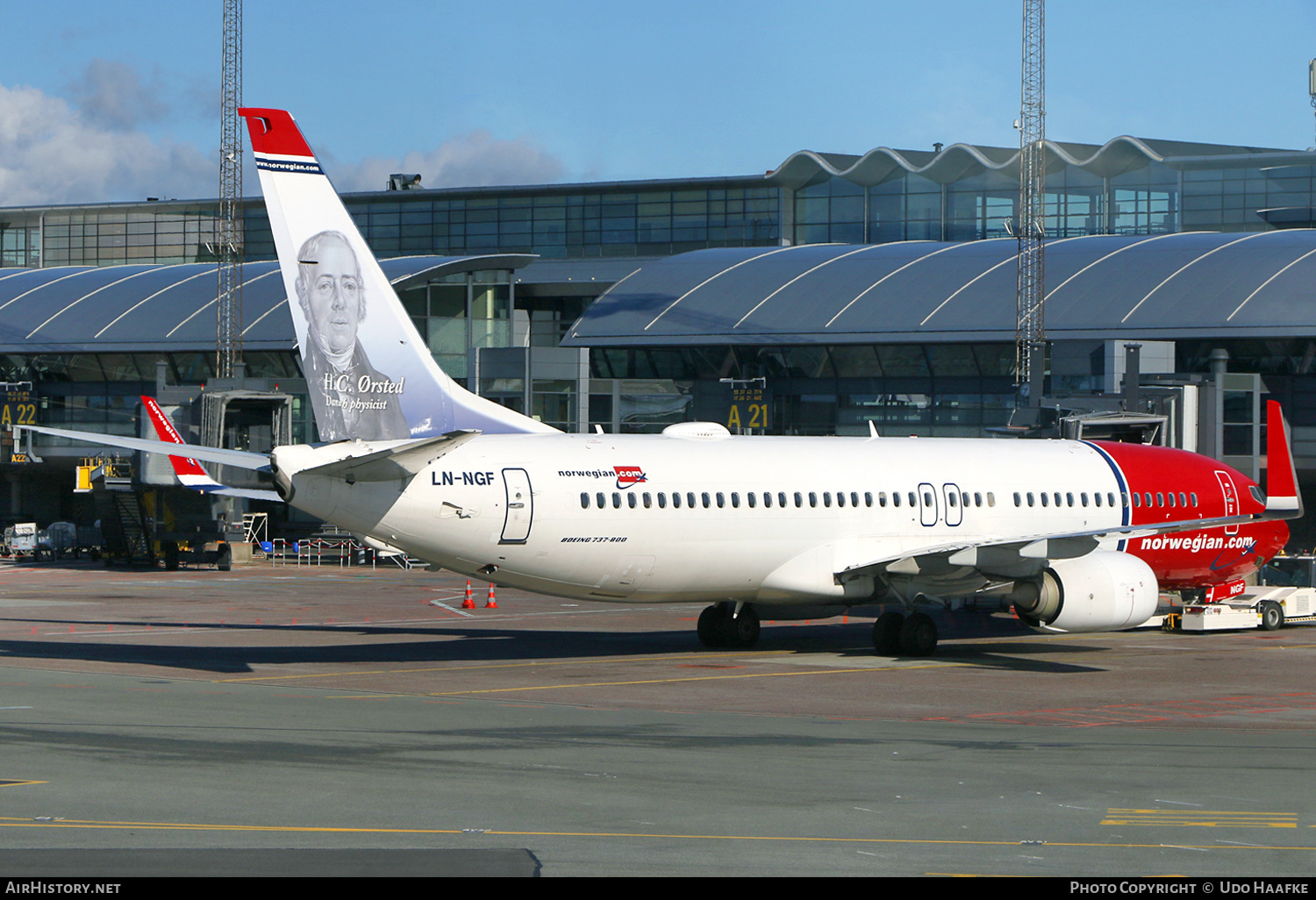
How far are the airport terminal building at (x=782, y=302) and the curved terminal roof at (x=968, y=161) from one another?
18 centimetres

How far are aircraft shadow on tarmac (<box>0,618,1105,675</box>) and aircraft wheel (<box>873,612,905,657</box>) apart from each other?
292mm

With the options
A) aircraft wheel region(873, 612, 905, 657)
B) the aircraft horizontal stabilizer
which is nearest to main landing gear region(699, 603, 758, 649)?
aircraft wheel region(873, 612, 905, 657)

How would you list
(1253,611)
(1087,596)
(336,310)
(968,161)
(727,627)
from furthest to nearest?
(968,161), (1253,611), (727,627), (1087,596), (336,310)

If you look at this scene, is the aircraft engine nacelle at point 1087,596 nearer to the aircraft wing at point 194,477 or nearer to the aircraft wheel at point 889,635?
the aircraft wheel at point 889,635

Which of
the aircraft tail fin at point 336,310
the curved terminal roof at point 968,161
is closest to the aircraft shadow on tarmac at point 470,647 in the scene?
the aircraft tail fin at point 336,310

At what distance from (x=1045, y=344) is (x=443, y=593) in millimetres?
27500

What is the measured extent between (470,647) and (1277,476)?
19.7m

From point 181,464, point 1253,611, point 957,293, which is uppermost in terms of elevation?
point 957,293

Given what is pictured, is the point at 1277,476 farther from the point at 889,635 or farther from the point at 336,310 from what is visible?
the point at 336,310

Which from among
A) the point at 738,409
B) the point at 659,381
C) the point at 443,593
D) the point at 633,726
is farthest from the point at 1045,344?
the point at 633,726

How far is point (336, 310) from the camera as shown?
25.3 metres

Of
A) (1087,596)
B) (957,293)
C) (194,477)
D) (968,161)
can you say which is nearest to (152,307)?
(194,477)

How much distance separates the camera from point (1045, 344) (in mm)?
61594
